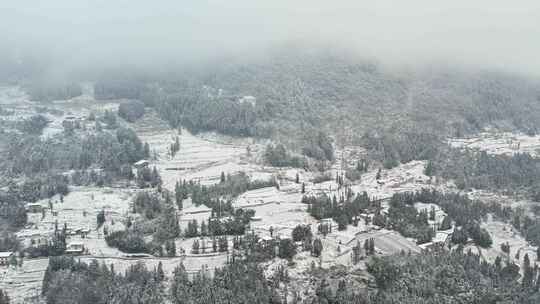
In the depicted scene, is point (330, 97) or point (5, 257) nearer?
point (5, 257)

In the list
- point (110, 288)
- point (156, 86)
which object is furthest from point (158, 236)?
point (156, 86)

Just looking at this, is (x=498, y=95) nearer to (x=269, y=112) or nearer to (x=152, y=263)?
(x=269, y=112)

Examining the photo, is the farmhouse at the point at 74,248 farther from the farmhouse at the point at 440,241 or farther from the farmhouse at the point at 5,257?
the farmhouse at the point at 440,241

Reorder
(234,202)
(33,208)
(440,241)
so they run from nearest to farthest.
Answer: (440,241), (33,208), (234,202)

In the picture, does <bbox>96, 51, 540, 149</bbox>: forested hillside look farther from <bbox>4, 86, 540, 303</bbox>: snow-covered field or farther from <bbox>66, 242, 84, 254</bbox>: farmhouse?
<bbox>66, 242, 84, 254</bbox>: farmhouse

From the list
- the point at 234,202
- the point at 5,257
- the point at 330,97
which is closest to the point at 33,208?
the point at 5,257

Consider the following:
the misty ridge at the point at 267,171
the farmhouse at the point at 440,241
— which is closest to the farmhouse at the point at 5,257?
the misty ridge at the point at 267,171

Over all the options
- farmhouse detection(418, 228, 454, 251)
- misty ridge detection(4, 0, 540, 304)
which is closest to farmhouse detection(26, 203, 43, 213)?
misty ridge detection(4, 0, 540, 304)

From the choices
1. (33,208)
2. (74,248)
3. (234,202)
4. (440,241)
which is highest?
(234,202)

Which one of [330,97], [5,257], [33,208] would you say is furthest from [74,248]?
[330,97]

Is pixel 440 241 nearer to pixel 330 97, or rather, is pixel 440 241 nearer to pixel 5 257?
pixel 5 257

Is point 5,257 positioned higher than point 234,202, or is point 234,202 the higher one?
point 234,202

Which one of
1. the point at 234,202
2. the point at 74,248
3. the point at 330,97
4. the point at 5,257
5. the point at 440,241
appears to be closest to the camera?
the point at 5,257
